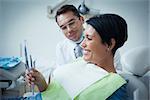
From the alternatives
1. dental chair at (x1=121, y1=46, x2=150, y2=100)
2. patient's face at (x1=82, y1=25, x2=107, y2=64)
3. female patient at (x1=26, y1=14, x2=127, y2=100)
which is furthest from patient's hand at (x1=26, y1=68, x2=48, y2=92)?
dental chair at (x1=121, y1=46, x2=150, y2=100)

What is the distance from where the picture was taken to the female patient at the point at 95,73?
0.72m

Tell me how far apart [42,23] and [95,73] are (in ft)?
1.15

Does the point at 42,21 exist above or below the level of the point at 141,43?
above

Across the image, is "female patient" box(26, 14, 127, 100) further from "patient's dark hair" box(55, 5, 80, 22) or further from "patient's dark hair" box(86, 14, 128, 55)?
"patient's dark hair" box(55, 5, 80, 22)

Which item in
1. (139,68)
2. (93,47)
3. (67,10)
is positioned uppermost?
(67,10)

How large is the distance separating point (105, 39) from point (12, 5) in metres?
0.47

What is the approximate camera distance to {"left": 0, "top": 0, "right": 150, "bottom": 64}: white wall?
95 centimetres

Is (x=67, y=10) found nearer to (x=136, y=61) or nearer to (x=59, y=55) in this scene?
(x=59, y=55)

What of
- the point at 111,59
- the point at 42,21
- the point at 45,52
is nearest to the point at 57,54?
the point at 45,52

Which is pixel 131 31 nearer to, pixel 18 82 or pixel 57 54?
pixel 57 54

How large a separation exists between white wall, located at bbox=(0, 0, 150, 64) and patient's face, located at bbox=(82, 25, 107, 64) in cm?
23

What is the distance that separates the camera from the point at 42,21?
97cm

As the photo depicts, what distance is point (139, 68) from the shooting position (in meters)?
0.88

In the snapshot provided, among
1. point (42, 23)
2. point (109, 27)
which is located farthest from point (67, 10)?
point (109, 27)
